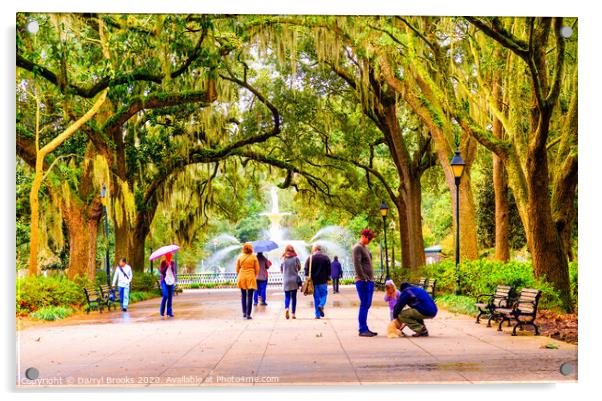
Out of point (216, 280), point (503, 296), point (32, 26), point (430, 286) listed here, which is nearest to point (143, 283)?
point (216, 280)

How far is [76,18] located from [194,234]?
18.9 meters

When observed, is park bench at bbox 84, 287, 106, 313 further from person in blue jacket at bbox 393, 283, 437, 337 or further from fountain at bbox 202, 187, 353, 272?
fountain at bbox 202, 187, 353, 272

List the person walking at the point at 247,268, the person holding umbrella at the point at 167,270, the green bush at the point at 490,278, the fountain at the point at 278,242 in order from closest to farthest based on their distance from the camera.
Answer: the green bush at the point at 490,278 → the person walking at the point at 247,268 → the person holding umbrella at the point at 167,270 → the fountain at the point at 278,242

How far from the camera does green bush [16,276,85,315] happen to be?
1159 cm

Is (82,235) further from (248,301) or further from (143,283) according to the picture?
(143,283)

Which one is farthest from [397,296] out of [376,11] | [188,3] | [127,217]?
[127,217]

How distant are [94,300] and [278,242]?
41.3ft

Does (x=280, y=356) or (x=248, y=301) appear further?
(x=248, y=301)

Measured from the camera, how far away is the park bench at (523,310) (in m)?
10.7

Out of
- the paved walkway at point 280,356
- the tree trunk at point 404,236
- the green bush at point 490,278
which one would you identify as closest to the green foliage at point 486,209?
the tree trunk at point 404,236

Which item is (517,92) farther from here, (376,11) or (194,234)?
(194,234)

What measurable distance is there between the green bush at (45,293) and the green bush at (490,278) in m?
7.62

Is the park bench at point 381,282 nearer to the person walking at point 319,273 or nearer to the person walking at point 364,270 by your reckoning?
the person walking at point 319,273

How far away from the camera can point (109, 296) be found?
16938 mm
